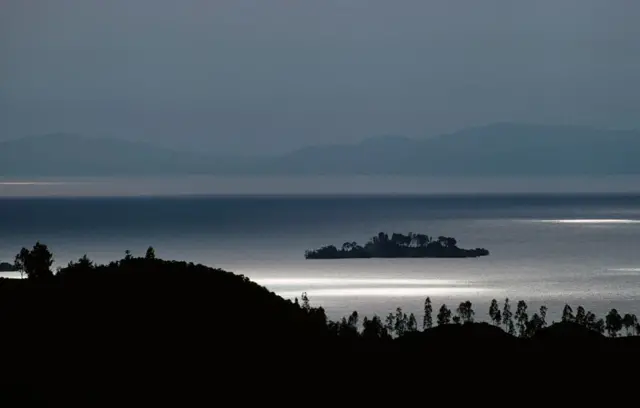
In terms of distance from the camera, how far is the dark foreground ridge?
43.7m

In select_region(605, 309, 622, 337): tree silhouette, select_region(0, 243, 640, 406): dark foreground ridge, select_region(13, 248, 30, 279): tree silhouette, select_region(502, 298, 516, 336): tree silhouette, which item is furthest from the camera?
select_region(502, 298, 516, 336): tree silhouette

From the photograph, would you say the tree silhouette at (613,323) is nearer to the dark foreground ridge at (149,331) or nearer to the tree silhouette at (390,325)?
the tree silhouette at (390,325)

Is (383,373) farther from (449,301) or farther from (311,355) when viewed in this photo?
(449,301)

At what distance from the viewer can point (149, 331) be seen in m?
47.2

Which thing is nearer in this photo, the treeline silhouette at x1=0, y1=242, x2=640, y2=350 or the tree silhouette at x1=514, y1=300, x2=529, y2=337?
the treeline silhouette at x1=0, y1=242, x2=640, y2=350

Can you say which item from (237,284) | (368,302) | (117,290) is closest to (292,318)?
(237,284)

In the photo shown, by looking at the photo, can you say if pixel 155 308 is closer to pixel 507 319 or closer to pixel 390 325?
pixel 390 325

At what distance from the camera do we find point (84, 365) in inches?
1719

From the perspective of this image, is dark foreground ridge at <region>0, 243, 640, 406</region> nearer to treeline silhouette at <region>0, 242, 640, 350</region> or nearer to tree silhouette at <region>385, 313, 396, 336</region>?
treeline silhouette at <region>0, 242, 640, 350</region>

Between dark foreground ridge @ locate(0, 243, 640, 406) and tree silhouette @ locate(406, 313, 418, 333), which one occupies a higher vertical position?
tree silhouette @ locate(406, 313, 418, 333)

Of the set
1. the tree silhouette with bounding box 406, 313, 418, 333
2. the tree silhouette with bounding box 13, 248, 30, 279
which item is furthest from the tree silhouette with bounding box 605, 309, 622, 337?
the tree silhouette with bounding box 13, 248, 30, 279

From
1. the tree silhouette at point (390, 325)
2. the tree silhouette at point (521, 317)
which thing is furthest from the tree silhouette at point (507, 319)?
the tree silhouette at point (390, 325)

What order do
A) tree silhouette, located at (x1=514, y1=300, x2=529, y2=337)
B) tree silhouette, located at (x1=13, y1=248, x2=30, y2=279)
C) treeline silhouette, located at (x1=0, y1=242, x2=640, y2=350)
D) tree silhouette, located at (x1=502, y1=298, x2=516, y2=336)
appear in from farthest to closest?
1. tree silhouette, located at (x1=502, y1=298, x2=516, y2=336)
2. tree silhouette, located at (x1=514, y1=300, x2=529, y2=337)
3. tree silhouette, located at (x1=13, y1=248, x2=30, y2=279)
4. treeline silhouette, located at (x1=0, y1=242, x2=640, y2=350)

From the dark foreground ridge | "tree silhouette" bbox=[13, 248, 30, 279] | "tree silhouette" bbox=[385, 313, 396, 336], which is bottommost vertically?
the dark foreground ridge
